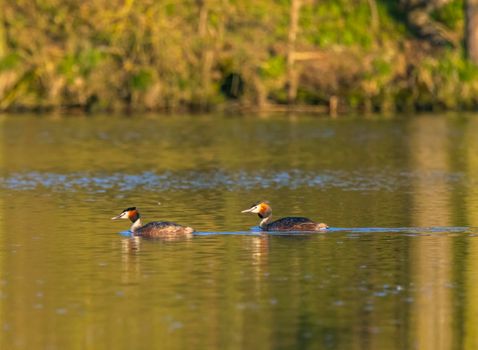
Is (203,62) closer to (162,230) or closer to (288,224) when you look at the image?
(288,224)

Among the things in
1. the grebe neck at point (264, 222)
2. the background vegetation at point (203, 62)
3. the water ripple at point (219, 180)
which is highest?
the background vegetation at point (203, 62)

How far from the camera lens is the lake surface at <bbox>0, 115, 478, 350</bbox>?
16.1 meters

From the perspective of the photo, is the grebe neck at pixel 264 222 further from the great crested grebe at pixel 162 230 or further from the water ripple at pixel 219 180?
the water ripple at pixel 219 180

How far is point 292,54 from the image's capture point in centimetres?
5916

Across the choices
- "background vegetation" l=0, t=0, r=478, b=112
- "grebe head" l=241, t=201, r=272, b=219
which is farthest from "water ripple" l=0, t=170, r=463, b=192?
"background vegetation" l=0, t=0, r=478, b=112

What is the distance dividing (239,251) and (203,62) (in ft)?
119

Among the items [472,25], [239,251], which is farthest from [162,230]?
[472,25]

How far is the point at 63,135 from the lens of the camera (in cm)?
4681

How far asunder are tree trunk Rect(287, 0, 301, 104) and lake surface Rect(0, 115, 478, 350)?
52.9ft

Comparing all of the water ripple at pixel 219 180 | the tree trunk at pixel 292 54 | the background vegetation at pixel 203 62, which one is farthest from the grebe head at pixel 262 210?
the tree trunk at pixel 292 54

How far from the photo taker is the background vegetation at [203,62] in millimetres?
57000

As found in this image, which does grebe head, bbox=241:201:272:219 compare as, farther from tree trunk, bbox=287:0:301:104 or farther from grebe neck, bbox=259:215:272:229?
tree trunk, bbox=287:0:301:104

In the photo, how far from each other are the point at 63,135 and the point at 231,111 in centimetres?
1258

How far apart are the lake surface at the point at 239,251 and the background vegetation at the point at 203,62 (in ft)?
48.8
